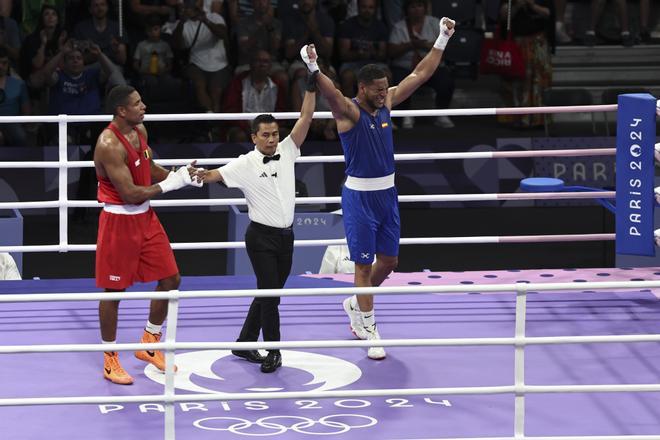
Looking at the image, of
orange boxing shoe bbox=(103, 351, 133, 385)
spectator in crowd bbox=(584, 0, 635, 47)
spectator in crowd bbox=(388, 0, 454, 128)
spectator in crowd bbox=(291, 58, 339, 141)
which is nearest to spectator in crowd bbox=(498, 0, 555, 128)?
spectator in crowd bbox=(388, 0, 454, 128)

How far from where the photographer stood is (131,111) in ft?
23.2

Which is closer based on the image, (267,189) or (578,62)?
(267,189)

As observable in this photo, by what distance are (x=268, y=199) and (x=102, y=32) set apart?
717 centimetres

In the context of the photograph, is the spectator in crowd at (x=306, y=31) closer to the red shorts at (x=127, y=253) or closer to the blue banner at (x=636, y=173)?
the blue banner at (x=636, y=173)

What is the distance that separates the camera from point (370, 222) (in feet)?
25.3

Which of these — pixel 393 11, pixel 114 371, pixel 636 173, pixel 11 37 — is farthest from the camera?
pixel 393 11

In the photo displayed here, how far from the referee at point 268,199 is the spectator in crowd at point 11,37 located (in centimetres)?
741

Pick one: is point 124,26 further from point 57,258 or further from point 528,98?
point 528,98

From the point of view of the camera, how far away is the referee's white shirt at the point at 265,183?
24.1ft

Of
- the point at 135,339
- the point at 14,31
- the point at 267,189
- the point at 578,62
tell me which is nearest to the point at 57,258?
the point at 14,31

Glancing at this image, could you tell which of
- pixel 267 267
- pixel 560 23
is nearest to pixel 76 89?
pixel 267 267

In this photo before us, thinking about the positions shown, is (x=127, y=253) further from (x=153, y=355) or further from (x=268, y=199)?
(x=268, y=199)

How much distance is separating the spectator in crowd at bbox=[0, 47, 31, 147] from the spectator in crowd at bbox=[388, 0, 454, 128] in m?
4.01

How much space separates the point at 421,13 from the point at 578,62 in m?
2.82
